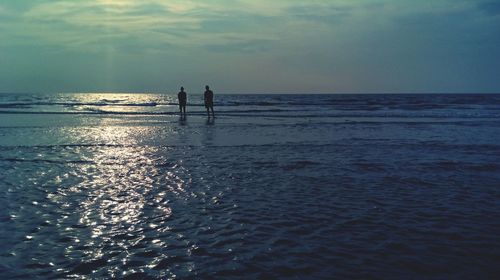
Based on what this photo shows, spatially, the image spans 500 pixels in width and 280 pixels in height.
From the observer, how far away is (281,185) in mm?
9430

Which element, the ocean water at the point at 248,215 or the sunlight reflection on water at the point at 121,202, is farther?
the sunlight reflection on water at the point at 121,202

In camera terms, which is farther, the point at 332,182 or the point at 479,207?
the point at 332,182

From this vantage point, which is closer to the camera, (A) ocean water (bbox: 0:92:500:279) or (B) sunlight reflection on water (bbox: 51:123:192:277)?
(A) ocean water (bbox: 0:92:500:279)

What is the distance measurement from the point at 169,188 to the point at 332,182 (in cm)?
395

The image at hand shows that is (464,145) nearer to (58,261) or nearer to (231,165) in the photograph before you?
(231,165)

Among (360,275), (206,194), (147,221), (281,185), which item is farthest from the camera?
(281,185)

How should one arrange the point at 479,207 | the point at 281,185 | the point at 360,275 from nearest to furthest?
the point at 360,275 < the point at 479,207 < the point at 281,185

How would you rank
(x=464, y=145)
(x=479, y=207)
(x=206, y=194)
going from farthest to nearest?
(x=464, y=145) → (x=206, y=194) → (x=479, y=207)

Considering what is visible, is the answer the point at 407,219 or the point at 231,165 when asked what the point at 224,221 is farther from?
the point at 231,165

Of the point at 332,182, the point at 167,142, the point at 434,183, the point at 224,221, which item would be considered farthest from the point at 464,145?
the point at 224,221

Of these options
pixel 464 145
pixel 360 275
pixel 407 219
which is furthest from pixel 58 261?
pixel 464 145

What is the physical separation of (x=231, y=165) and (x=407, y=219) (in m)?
6.20

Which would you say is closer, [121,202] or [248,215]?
[248,215]

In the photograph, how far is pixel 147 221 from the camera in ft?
21.6
